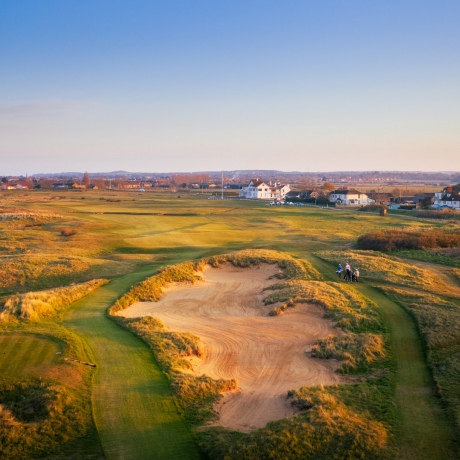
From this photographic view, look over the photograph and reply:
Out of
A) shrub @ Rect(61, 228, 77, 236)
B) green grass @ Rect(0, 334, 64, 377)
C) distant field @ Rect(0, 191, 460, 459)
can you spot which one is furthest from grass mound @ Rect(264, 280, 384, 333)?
shrub @ Rect(61, 228, 77, 236)

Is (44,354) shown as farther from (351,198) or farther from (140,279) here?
(351,198)

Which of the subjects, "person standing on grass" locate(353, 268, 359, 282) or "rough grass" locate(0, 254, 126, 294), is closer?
"person standing on grass" locate(353, 268, 359, 282)

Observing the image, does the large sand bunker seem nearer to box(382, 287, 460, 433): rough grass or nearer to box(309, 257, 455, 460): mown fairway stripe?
box(309, 257, 455, 460): mown fairway stripe

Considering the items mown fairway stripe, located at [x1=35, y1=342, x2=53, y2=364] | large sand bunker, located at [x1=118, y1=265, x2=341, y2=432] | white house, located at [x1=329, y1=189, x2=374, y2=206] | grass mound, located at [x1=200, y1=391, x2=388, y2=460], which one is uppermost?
white house, located at [x1=329, y1=189, x2=374, y2=206]

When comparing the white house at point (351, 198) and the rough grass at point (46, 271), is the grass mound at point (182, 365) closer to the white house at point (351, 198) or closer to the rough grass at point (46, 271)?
the rough grass at point (46, 271)

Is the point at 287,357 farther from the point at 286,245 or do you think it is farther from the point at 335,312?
the point at 286,245

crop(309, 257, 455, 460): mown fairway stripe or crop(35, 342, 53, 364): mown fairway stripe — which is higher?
crop(35, 342, 53, 364): mown fairway stripe

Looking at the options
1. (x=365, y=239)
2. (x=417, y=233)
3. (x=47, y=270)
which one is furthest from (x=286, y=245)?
(x=47, y=270)
